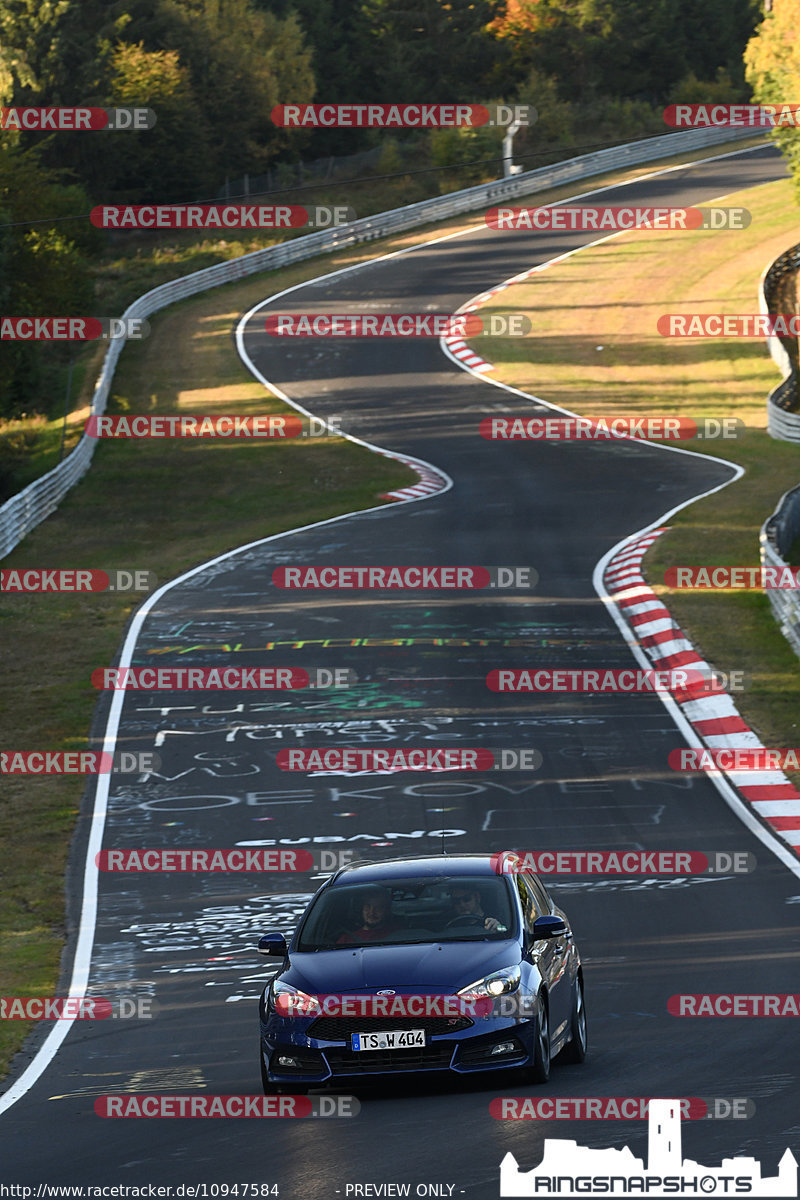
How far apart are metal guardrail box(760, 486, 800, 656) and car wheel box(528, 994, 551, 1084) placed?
16894mm

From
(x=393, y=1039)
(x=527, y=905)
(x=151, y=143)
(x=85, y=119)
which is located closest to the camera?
(x=393, y=1039)

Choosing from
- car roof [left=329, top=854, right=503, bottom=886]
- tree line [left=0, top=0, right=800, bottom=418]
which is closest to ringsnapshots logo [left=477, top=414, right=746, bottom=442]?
tree line [left=0, top=0, right=800, bottom=418]

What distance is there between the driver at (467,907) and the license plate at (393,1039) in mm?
1049

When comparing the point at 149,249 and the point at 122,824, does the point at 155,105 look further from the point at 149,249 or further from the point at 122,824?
the point at 122,824

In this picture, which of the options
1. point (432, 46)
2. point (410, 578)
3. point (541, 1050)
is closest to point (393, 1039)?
point (541, 1050)

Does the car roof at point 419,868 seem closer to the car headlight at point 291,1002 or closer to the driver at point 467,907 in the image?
the driver at point 467,907

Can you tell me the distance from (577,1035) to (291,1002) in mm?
1935

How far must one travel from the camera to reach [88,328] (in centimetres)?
6350

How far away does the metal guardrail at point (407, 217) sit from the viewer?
6512 cm

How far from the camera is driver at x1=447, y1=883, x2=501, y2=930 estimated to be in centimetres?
1062

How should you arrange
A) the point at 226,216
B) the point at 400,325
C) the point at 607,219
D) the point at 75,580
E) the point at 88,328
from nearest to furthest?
1. the point at 75,580
2. the point at 400,325
3. the point at 88,328
4. the point at 607,219
5. the point at 226,216

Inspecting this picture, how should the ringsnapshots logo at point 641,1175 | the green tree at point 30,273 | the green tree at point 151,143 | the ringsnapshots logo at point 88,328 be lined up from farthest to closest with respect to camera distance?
the green tree at point 151,143 < the ringsnapshots logo at point 88,328 < the green tree at point 30,273 < the ringsnapshots logo at point 641,1175

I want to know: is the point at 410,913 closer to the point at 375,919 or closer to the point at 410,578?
the point at 375,919

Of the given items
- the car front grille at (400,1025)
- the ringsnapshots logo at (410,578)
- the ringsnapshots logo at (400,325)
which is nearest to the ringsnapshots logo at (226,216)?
the ringsnapshots logo at (400,325)
